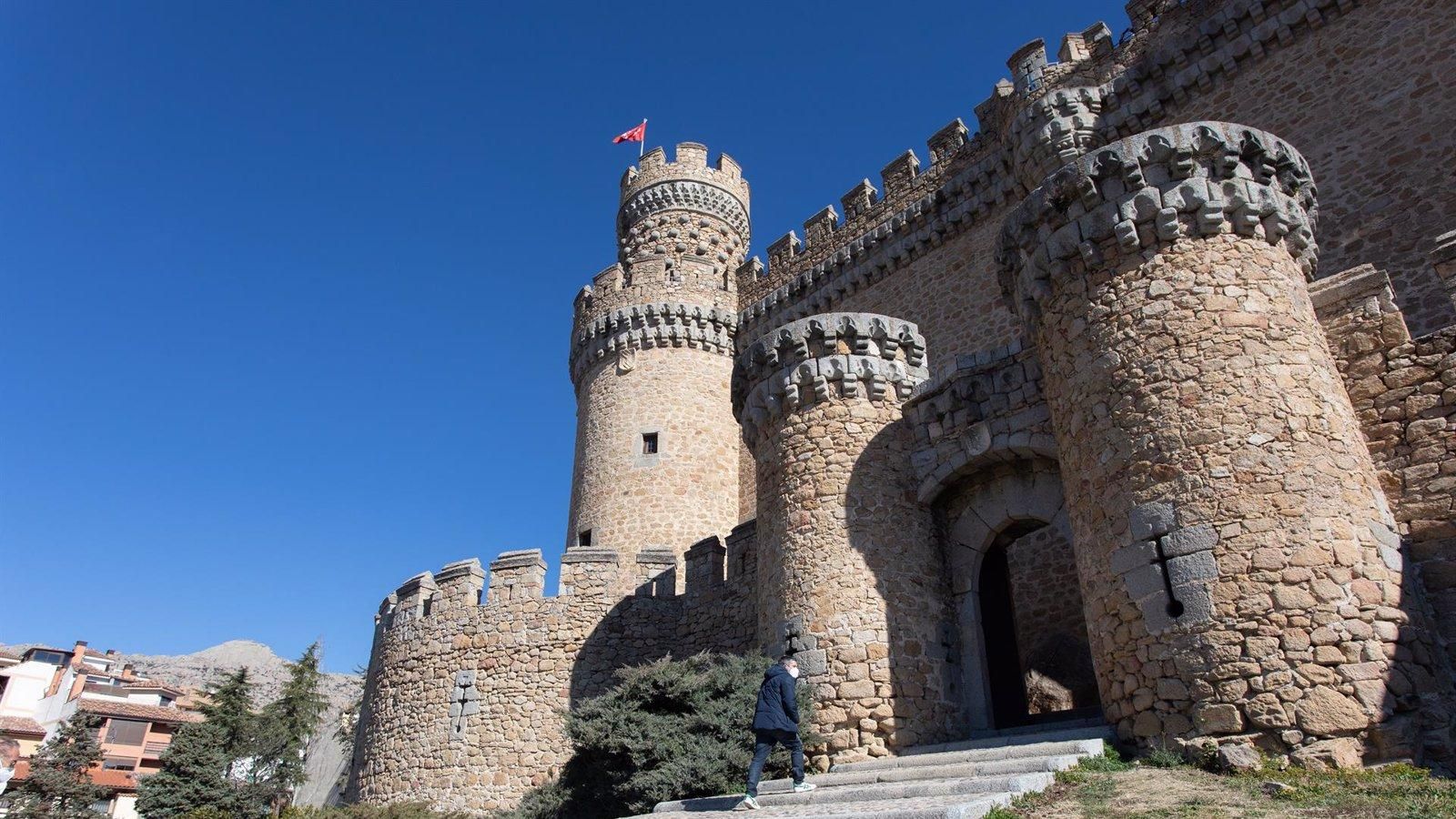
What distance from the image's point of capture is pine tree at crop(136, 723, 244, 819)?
16594 millimetres

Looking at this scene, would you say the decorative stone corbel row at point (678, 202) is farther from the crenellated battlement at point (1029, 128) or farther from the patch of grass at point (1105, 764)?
the patch of grass at point (1105, 764)

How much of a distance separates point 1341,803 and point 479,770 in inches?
429

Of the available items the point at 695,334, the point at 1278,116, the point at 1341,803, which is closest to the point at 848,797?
the point at 1341,803

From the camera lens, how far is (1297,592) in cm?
605

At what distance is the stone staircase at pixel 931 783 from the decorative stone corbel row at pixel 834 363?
3768 mm

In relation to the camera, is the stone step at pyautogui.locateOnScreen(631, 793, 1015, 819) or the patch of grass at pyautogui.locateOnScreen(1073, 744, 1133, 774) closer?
the stone step at pyautogui.locateOnScreen(631, 793, 1015, 819)

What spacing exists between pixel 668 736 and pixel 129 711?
106 ft

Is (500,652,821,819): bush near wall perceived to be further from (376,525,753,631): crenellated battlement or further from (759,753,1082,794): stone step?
(376,525,753,631): crenellated battlement

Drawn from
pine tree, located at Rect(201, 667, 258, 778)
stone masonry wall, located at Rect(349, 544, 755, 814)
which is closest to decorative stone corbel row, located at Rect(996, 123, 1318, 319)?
stone masonry wall, located at Rect(349, 544, 755, 814)

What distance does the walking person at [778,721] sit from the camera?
→ 22.9 ft

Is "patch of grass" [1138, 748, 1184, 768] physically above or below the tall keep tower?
below

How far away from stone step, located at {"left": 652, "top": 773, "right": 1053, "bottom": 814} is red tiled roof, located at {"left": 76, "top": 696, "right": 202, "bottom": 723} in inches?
1214

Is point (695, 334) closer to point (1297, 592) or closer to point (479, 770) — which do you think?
point (479, 770)

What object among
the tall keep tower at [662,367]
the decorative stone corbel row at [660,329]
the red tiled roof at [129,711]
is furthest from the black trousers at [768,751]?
the red tiled roof at [129,711]
